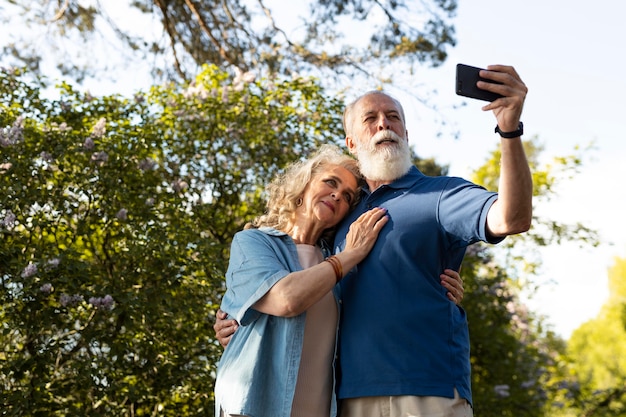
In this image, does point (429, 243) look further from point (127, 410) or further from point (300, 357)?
point (127, 410)

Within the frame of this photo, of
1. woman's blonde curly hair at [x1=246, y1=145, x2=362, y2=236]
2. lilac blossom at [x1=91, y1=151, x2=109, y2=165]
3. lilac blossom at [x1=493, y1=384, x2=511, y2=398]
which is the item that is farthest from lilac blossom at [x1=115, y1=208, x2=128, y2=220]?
lilac blossom at [x1=493, y1=384, x2=511, y2=398]

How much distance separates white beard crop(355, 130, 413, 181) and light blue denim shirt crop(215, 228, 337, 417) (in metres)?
0.43

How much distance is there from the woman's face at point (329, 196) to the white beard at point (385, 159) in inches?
3.4

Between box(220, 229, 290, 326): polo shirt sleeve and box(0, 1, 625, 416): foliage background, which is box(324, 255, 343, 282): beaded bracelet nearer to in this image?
box(220, 229, 290, 326): polo shirt sleeve

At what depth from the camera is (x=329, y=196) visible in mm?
2727

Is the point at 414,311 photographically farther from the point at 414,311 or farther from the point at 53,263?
the point at 53,263

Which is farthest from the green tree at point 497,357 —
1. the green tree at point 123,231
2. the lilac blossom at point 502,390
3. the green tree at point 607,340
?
the green tree at point 607,340

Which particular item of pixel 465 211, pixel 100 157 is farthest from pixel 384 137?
pixel 100 157

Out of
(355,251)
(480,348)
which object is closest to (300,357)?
(355,251)

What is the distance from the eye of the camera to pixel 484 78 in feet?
6.70

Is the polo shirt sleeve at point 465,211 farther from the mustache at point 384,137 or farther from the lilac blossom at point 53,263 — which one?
the lilac blossom at point 53,263

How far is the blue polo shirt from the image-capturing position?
7.51 feet

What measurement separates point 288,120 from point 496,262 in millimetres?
3705

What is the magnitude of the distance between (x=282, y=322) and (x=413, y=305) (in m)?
0.40
